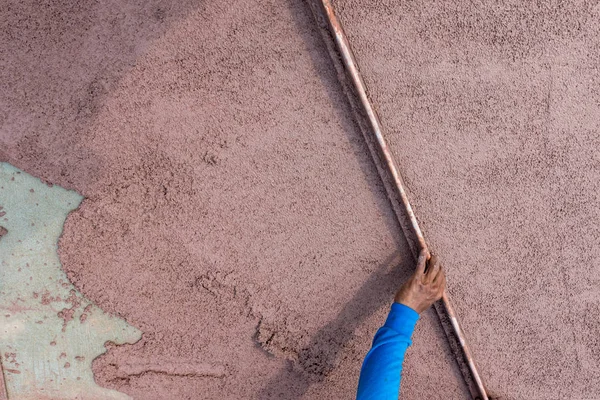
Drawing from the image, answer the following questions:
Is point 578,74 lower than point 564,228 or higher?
higher

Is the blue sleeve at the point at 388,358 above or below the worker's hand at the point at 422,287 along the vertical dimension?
below

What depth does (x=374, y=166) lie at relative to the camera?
1900 mm

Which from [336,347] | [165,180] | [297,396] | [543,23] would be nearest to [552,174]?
[543,23]

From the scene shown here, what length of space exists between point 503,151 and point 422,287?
86cm

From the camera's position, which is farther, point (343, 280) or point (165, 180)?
point (343, 280)

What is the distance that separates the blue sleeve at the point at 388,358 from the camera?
1718 millimetres

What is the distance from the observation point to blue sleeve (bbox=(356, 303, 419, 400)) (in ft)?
5.64

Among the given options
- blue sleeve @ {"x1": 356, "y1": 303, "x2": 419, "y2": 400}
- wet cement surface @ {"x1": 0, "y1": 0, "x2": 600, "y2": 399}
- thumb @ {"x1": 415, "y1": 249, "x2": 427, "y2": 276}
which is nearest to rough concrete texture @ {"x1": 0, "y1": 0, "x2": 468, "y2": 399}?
wet cement surface @ {"x1": 0, "y1": 0, "x2": 600, "y2": 399}

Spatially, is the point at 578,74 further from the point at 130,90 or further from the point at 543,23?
the point at 130,90

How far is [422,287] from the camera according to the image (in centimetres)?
186

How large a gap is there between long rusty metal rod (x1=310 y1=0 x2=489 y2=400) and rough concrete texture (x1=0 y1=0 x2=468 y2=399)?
0.07 metres

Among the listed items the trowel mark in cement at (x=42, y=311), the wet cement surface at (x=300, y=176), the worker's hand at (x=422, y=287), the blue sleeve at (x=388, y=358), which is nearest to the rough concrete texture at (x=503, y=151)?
the wet cement surface at (x=300, y=176)

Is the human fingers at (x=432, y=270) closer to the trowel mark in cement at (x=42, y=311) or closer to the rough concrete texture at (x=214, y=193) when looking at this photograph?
the rough concrete texture at (x=214, y=193)

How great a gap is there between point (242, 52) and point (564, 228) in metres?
2.02
